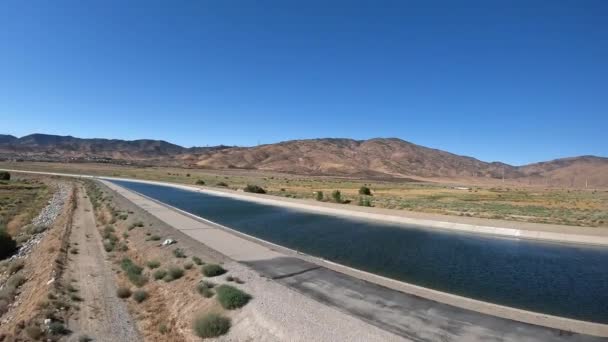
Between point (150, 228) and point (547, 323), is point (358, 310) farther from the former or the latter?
point (150, 228)

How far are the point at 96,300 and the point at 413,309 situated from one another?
1098cm

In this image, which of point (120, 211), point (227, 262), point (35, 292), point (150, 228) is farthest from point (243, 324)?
point (120, 211)

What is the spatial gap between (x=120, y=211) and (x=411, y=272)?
2661cm

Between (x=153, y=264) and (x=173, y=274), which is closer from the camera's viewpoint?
(x=173, y=274)

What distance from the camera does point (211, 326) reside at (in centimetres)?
1034

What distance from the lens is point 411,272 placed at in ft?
61.0

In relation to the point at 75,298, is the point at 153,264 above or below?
above

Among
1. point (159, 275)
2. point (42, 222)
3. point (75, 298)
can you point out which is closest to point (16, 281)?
point (75, 298)

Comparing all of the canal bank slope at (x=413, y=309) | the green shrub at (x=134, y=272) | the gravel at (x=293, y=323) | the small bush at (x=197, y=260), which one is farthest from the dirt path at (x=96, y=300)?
the canal bank slope at (x=413, y=309)

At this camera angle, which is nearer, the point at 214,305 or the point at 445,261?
the point at 214,305

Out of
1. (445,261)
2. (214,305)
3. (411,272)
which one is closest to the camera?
(214,305)

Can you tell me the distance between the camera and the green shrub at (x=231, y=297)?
11.3 metres

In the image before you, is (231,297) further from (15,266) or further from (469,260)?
(469,260)

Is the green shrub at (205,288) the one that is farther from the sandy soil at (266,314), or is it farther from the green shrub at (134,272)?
the green shrub at (134,272)
